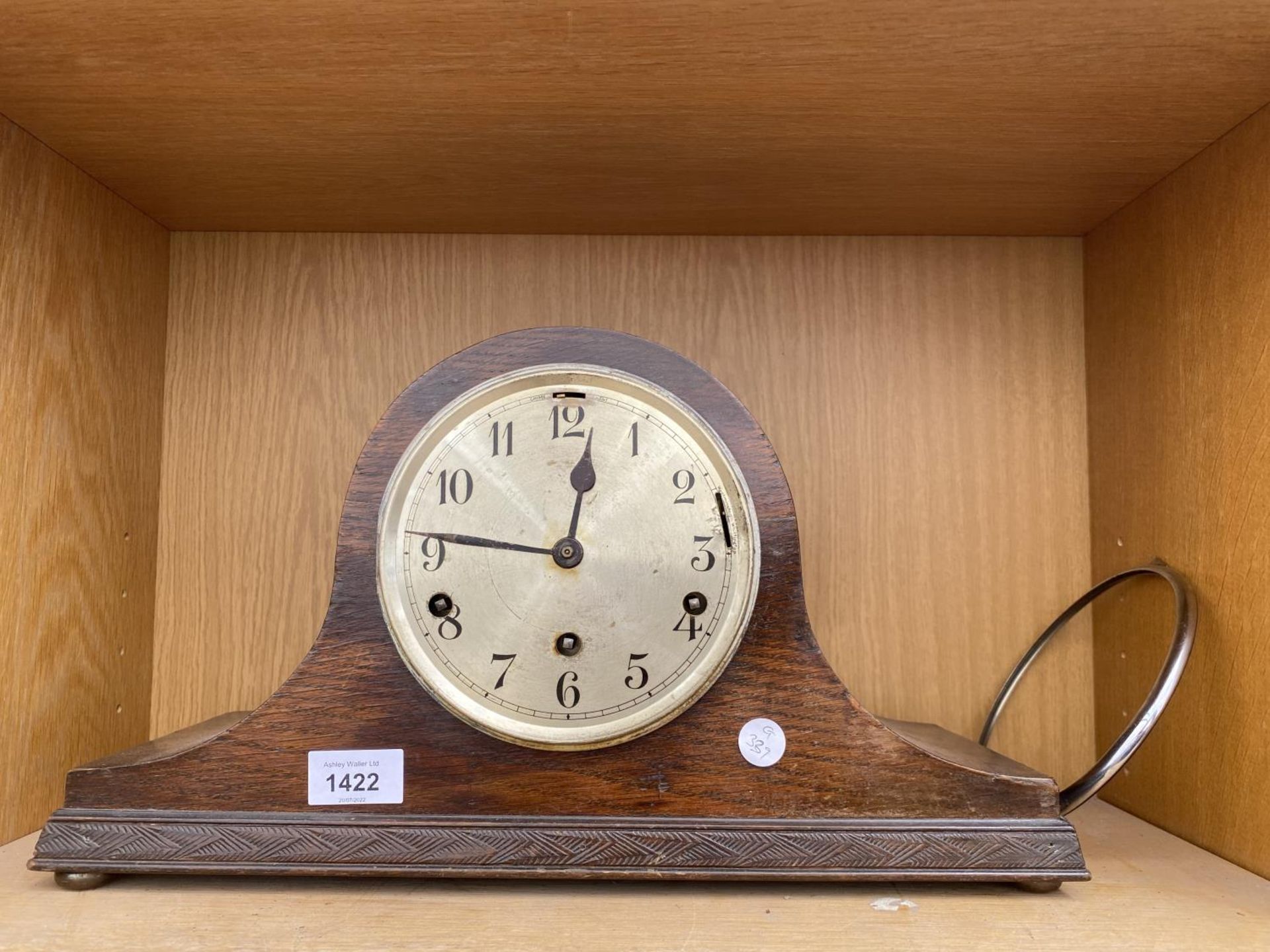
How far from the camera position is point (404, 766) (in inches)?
35.2

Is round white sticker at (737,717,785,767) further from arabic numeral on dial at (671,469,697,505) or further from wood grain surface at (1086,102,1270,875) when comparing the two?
wood grain surface at (1086,102,1270,875)

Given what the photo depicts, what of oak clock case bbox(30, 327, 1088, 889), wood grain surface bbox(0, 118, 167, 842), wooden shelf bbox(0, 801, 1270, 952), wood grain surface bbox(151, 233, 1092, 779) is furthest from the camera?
wood grain surface bbox(151, 233, 1092, 779)

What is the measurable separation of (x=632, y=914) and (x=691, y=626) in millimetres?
235

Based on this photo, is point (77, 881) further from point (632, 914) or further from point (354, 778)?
point (632, 914)

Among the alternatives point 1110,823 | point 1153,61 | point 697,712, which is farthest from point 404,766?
point 1153,61

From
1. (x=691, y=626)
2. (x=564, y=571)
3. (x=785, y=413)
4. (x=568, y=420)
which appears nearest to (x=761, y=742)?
(x=691, y=626)

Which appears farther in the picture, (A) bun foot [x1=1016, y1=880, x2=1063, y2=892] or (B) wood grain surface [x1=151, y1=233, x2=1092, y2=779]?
(B) wood grain surface [x1=151, y1=233, x2=1092, y2=779]

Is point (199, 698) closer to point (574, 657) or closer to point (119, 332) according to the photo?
point (119, 332)

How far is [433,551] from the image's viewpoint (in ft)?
2.97

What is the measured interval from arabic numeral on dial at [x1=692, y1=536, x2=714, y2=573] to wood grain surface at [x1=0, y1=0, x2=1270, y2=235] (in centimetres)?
39

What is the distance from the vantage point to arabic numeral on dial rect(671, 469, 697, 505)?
91 centimetres

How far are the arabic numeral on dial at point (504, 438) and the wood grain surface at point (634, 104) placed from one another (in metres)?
0.29

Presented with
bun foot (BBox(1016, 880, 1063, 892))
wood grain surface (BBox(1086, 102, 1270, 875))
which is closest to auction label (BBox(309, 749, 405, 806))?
bun foot (BBox(1016, 880, 1063, 892))

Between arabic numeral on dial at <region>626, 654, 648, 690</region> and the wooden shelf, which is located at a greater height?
arabic numeral on dial at <region>626, 654, 648, 690</region>
